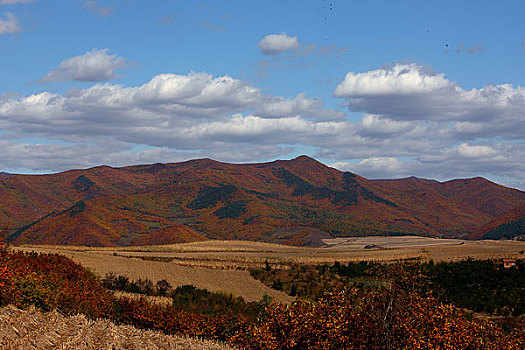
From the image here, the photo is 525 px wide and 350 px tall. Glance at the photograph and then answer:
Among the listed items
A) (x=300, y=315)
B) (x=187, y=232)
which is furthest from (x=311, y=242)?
(x=300, y=315)

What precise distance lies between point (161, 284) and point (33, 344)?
28.0 metres

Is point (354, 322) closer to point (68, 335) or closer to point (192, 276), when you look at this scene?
point (68, 335)

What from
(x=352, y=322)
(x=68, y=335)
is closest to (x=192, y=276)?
(x=352, y=322)

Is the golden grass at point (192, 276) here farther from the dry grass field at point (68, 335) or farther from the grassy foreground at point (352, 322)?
the dry grass field at point (68, 335)

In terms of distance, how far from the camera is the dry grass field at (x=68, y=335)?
12242 millimetres

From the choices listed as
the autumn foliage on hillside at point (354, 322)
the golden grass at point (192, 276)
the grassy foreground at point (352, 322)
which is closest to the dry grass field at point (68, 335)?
the grassy foreground at point (352, 322)

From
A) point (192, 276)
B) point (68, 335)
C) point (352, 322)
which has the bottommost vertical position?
point (192, 276)

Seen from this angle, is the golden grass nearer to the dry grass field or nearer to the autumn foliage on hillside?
the autumn foliage on hillside

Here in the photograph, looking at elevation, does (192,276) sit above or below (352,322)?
below

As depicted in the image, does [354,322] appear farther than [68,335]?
Yes

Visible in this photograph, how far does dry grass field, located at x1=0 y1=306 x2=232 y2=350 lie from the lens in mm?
12242

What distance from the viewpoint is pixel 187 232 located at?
186m

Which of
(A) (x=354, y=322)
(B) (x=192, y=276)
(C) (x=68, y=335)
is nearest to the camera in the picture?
(C) (x=68, y=335)

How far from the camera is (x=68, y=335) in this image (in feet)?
43.7
